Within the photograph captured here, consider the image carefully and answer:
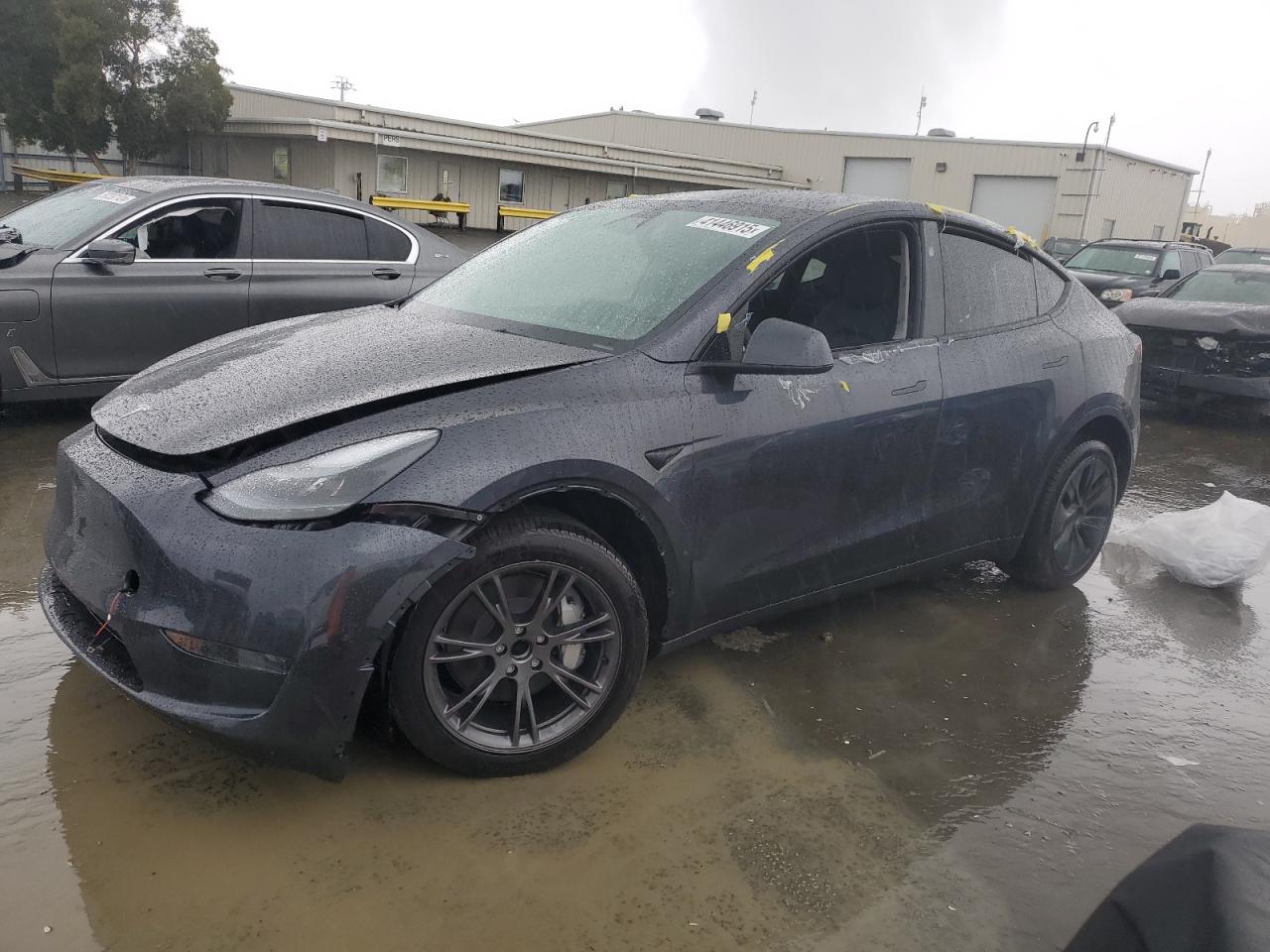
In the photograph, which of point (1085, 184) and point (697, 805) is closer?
point (697, 805)

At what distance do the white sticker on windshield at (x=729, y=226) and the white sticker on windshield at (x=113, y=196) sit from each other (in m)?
4.22

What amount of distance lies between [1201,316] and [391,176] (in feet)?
72.6

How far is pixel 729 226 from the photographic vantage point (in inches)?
138

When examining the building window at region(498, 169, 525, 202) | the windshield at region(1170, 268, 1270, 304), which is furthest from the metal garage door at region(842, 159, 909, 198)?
the windshield at region(1170, 268, 1270, 304)

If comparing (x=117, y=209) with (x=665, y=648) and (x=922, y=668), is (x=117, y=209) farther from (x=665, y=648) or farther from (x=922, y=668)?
(x=922, y=668)

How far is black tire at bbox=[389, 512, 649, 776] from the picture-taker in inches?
99.4

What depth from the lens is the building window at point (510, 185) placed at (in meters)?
29.0

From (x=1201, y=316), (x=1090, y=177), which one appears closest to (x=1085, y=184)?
(x=1090, y=177)

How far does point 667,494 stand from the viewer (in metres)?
2.90

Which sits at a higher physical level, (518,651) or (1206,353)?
(1206,353)

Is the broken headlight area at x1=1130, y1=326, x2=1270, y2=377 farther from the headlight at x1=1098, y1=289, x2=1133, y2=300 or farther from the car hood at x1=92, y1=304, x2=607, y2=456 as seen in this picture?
the car hood at x1=92, y1=304, x2=607, y2=456

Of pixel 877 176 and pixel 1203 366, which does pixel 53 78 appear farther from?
pixel 1203 366

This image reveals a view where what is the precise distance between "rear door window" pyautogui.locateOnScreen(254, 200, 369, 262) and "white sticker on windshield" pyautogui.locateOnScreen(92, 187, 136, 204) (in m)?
0.76

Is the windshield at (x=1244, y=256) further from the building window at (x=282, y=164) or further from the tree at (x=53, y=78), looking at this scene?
the tree at (x=53, y=78)
